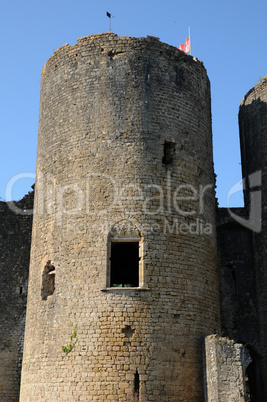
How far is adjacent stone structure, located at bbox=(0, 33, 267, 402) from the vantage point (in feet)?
42.7

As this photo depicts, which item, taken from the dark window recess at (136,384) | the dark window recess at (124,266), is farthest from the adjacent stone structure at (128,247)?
the dark window recess at (124,266)

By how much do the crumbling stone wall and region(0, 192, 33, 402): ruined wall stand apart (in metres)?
6.96

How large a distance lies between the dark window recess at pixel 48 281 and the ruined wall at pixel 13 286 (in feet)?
12.4

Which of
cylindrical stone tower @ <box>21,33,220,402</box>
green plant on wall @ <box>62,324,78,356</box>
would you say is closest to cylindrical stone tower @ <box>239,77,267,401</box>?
cylindrical stone tower @ <box>21,33,220,402</box>

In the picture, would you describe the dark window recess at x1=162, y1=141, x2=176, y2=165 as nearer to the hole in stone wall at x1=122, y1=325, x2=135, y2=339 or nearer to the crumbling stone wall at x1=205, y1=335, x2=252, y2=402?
the hole in stone wall at x1=122, y1=325, x2=135, y2=339

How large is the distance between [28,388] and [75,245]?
3.77m

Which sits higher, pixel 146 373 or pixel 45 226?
pixel 45 226

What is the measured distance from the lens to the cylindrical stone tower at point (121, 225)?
13062mm

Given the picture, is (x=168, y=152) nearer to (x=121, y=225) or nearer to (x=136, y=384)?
(x=121, y=225)

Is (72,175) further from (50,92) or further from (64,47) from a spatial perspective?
(64,47)

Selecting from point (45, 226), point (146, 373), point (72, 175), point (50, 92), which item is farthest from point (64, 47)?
point (146, 373)

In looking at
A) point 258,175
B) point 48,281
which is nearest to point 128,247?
point 48,281

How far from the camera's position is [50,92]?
16391 millimetres

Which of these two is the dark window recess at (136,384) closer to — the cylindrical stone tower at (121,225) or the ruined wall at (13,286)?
the cylindrical stone tower at (121,225)
